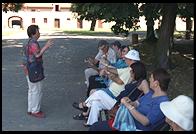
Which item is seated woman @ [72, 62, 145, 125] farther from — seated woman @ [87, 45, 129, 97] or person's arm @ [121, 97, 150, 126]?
person's arm @ [121, 97, 150, 126]

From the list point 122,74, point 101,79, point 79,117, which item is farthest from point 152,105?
point 101,79

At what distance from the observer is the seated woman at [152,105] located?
4.77 meters

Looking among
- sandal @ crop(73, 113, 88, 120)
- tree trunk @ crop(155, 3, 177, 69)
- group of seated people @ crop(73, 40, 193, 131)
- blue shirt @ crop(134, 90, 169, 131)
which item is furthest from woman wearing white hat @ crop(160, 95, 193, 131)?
tree trunk @ crop(155, 3, 177, 69)

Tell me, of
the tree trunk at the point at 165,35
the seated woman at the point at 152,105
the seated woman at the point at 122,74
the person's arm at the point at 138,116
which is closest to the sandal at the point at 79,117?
the seated woman at the point at 122,74

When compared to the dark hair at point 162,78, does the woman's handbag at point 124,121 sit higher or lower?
lower

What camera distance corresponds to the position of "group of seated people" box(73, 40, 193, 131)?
429 centimetres

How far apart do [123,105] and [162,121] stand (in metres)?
0.59

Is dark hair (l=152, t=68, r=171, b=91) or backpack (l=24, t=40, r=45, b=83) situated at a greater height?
dark hair (l=152, t=68, r=171, b=91)

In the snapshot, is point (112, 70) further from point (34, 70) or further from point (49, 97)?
point (49, 97)

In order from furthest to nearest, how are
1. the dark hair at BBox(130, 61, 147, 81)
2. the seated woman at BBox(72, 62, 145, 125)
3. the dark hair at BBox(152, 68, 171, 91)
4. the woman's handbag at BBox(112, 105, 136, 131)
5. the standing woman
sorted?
1. the standing woman
2. the seated woman at BBox(72, 62, 145, 125)
3. the dark hair at BBox(130, 61, 147, 81)
4. the woman's handbag at BBox(112, 105, 136, 131)
5. the dark hair at BBox(152, 68, 171, 91)

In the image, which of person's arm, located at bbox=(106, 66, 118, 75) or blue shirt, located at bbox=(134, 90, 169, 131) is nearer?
blue shirt, located at bbox=(134, 90, 169, 131)

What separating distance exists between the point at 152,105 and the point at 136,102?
56 cm

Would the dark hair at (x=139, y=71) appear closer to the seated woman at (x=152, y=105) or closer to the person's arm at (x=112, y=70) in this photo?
the seated woman at (x=152, y=105)

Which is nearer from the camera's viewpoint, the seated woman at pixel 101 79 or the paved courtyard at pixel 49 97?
the paved courtyard at pixel 49 97
